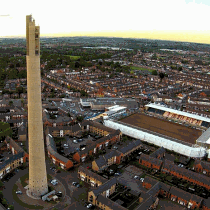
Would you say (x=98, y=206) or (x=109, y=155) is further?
(x=109, y=155)

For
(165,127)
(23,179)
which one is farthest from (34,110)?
(165,127)

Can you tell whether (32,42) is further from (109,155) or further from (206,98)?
(206,98)

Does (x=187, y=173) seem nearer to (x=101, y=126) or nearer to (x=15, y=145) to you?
(x=101, y=126)

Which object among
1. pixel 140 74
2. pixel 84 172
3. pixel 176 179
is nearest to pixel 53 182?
pixel 84 172

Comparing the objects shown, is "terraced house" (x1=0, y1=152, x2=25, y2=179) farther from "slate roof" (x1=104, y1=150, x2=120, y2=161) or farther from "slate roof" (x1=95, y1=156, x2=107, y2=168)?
"slate roof" (x1=104, y1=150, x2=120, y2=161)

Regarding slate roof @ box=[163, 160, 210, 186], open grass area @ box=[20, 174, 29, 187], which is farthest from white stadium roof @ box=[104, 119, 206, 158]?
open grass area @ box=[20, 174, 29, 187]

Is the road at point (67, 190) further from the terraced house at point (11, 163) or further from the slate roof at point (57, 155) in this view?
the slate roof at point (57, 155)

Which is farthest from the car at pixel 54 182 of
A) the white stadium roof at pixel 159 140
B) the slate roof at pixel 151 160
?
the white stadium roof at pixel 159 140
